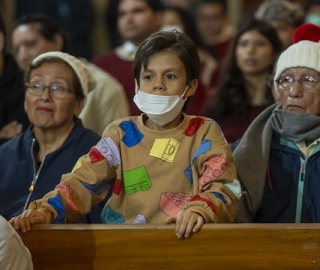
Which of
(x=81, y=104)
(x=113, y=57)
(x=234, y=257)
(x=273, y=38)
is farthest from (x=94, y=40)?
(x=234, y=257)

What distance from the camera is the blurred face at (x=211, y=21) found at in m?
6.76

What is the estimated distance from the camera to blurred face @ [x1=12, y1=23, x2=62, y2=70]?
450cm

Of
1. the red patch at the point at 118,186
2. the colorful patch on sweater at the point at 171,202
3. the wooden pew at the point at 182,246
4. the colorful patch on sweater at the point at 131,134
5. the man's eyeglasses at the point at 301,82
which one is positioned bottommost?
the wooden pew at the point at 182,246

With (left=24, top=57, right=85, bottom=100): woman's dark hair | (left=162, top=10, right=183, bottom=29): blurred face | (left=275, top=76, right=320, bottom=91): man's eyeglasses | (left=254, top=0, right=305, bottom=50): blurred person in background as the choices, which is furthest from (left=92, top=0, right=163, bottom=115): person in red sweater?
(left=275, top=76, right=320, bottom=91): man's eyeglasses

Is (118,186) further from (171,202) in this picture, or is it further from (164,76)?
(164,76)

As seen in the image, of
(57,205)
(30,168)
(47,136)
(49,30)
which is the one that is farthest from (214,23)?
(57,205)

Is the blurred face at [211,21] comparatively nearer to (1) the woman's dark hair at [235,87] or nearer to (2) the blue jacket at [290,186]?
(1) the woman's dark hair at [235,87]

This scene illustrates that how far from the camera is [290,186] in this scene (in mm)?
3178

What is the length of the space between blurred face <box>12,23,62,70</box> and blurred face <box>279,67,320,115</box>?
1.54 meters

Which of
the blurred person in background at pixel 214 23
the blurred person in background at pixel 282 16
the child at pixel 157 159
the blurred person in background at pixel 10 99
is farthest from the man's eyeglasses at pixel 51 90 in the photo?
the blurred person in background at pixel 214 23

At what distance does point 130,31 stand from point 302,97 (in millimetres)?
2386

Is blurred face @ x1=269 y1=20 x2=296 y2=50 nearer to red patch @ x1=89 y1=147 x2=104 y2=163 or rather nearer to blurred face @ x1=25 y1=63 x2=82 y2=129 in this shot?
blurred face @ x1=25 y1=63 x2=82 y2=129

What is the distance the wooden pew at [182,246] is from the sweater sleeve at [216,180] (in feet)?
0.29

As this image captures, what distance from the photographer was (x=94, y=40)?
7.05m
